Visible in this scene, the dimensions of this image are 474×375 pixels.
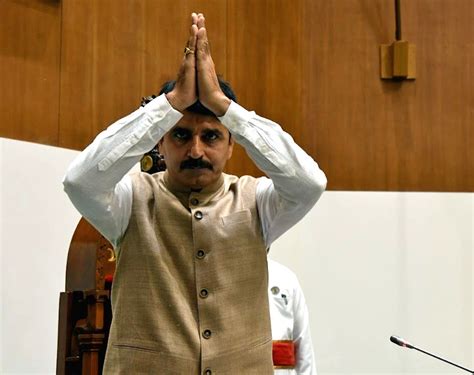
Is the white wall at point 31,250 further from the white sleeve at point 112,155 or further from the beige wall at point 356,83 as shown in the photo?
the white sleeve at point 112,155

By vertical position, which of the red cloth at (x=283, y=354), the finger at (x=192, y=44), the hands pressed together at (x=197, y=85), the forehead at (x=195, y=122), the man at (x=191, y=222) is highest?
the finger at (x=192, y=44)

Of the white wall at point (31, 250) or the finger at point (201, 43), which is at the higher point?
the finger at point (201, 43)

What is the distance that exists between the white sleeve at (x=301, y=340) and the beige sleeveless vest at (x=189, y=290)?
1469 mm

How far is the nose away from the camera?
1.71 meters

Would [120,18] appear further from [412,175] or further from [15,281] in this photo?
[412,175]

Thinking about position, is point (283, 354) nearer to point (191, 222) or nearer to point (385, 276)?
point (385, 276)

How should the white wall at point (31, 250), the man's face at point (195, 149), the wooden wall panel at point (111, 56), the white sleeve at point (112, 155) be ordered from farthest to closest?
the wooden wall panel at point (111, 56)
the white wall at point (31, 250)
the man's face at point (195, 149)
the white sleeve at point (112, 155)

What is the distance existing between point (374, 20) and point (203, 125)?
9.59 ft

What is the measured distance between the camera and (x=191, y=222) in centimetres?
173

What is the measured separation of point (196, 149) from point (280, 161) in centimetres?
17

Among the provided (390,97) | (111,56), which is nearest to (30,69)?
(111,56)

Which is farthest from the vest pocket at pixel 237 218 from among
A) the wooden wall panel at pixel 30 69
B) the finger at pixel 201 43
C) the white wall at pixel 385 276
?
the white wall at pixel 385 276

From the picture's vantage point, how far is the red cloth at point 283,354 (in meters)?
3.12

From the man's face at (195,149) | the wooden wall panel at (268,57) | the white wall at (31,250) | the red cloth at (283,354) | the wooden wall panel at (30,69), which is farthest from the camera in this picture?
the wooden wall panel at (268,57)
